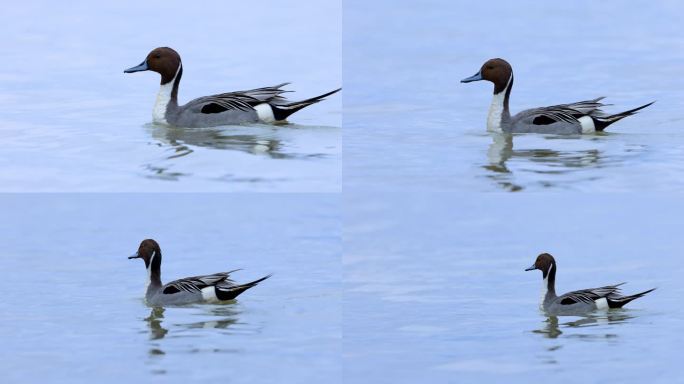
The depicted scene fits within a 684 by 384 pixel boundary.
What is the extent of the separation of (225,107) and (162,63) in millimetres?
998

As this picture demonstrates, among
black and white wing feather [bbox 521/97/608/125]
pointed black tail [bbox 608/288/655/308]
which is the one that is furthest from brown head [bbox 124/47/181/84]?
pointed black tail [bbox 608/288/655/308]

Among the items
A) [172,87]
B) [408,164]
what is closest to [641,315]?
[408,164]

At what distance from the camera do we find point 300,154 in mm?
13719

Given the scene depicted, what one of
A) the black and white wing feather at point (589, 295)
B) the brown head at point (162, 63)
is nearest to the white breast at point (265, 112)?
the brown head at point (162, 63)

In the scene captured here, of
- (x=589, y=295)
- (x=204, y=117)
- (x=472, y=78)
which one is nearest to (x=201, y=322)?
(x=204, y=117)

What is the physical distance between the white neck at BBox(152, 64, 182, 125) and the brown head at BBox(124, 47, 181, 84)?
151mm

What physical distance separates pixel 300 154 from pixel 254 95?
54.9 inches

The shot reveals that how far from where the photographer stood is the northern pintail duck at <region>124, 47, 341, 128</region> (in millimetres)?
14688

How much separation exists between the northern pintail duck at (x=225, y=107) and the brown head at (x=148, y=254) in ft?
3.82

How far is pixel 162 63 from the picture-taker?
15.3 metres

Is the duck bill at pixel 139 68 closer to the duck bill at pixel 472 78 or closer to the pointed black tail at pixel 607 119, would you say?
the duck bill at pixel 472 78

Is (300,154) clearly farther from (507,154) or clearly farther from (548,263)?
(548,263)

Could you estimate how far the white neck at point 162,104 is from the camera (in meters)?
14.9

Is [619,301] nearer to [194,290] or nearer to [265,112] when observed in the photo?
[265,112]
